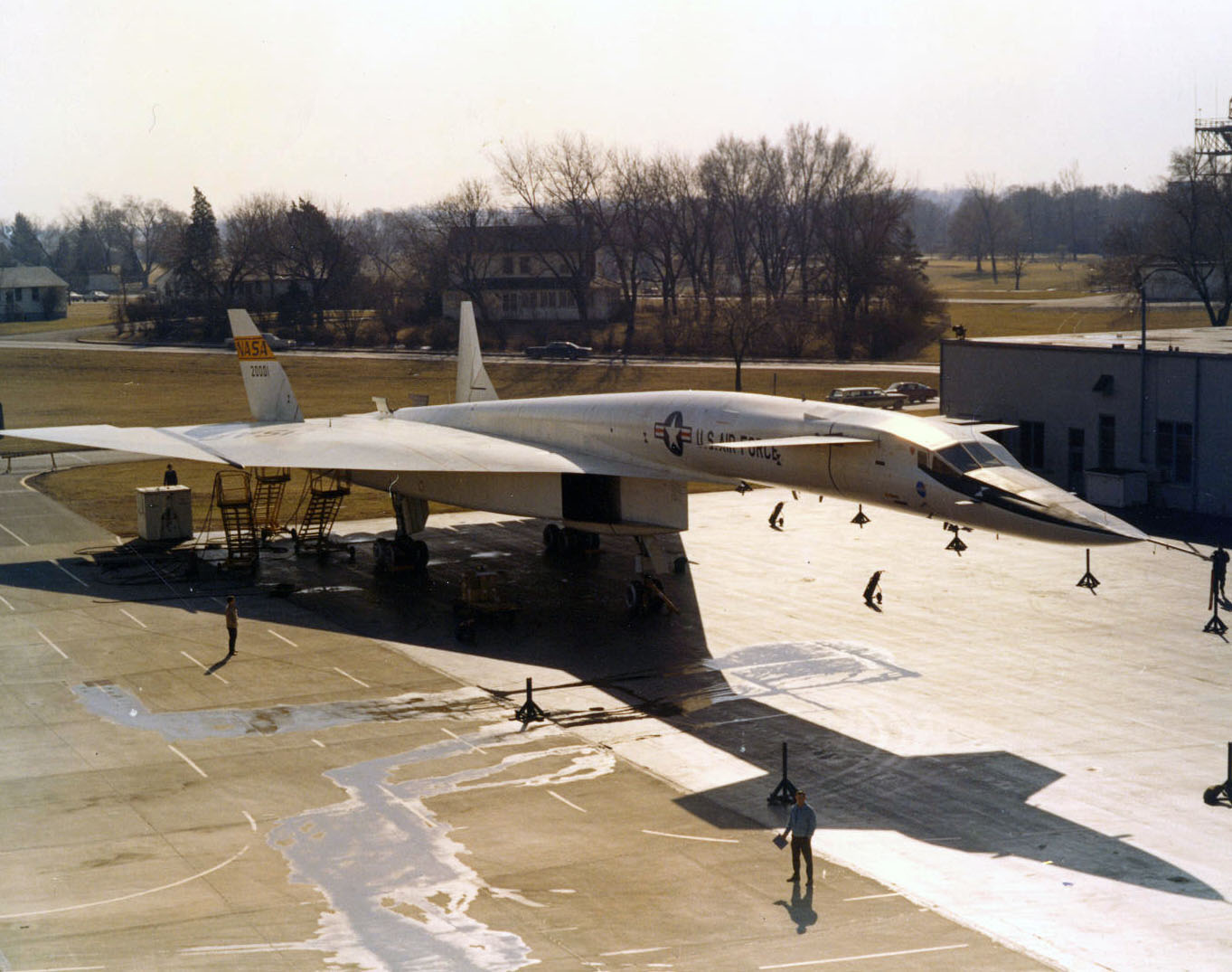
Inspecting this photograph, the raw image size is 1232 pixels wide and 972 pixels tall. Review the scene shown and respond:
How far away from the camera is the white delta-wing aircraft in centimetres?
2625

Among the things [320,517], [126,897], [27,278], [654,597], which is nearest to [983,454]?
[654,597]

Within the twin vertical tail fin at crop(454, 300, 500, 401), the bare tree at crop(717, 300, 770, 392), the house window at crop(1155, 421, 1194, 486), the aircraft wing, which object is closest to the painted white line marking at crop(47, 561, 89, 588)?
the aircraft wing

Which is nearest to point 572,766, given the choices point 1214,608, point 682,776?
point 682,776

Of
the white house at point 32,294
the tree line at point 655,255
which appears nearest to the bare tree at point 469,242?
the tree line at point 655,255

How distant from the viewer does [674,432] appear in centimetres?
3409

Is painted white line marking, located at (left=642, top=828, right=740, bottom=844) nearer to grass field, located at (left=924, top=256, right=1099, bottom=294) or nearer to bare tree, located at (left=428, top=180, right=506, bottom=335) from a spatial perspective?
bare tree, located at (left=428, top=180, right=506, bottom=335)

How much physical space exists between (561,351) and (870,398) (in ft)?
114

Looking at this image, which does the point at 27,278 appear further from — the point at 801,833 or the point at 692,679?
the point at 801,833

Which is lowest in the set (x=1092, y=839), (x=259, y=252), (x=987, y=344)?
(x=1092, y=839)

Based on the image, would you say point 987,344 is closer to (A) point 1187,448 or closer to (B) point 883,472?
(A) point 1187,448

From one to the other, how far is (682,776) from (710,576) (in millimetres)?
16229

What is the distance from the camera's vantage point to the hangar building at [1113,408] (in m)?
47.2

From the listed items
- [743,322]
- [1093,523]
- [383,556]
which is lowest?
[383,556]

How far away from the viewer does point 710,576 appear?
128ft
